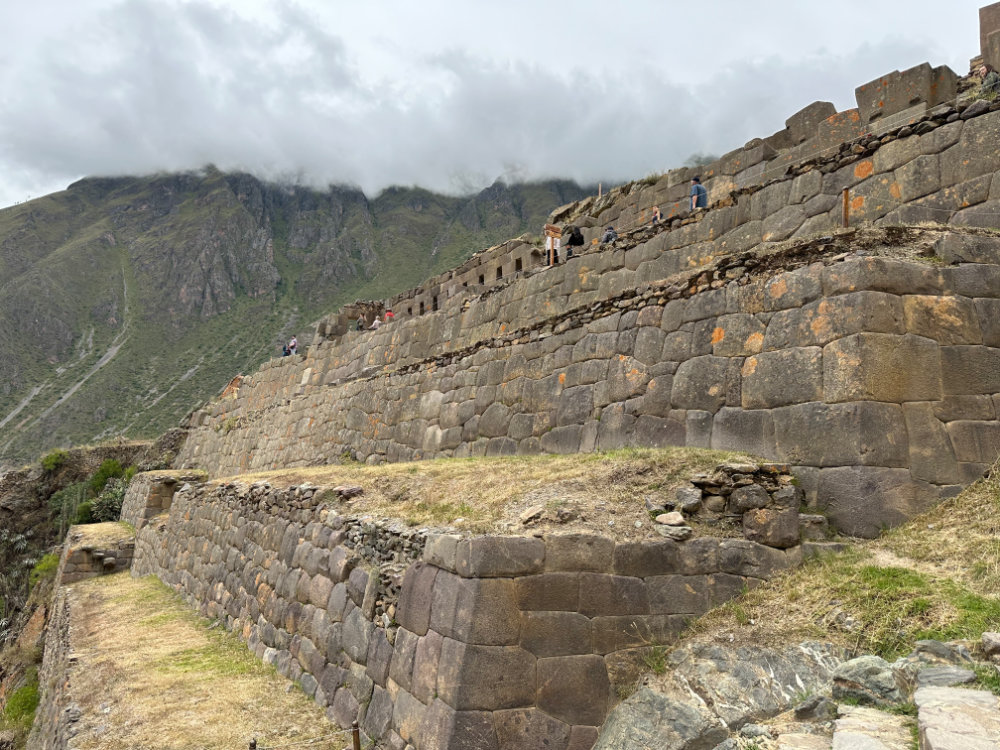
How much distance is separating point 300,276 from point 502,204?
2885cm

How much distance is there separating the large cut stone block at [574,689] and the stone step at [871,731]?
1.61 m

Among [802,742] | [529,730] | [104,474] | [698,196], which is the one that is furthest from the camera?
[104,474]

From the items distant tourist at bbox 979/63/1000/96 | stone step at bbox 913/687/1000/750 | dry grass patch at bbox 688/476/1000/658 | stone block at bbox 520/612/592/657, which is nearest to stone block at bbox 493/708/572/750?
stone block at bbox 520/612/592/657

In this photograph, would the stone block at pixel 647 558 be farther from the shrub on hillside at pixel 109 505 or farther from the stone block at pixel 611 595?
the shrub on hillside at pixel 109 505

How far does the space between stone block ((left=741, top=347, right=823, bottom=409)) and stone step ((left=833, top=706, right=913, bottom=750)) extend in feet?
9.82

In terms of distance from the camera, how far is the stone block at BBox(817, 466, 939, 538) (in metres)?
5.16

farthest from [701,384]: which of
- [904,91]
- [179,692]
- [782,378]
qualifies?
[179,692]

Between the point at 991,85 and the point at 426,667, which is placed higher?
the point at 991,85

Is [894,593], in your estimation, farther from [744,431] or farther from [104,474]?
[104,474]

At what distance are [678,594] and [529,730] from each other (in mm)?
1402

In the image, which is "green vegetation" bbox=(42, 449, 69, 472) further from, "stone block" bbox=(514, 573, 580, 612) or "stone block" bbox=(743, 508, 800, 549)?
"stone block" bbox=(743, 508, 800, 549)

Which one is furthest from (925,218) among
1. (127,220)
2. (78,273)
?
(127,220)

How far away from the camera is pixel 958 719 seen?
9.02 ft

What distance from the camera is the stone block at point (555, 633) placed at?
4531 mm
